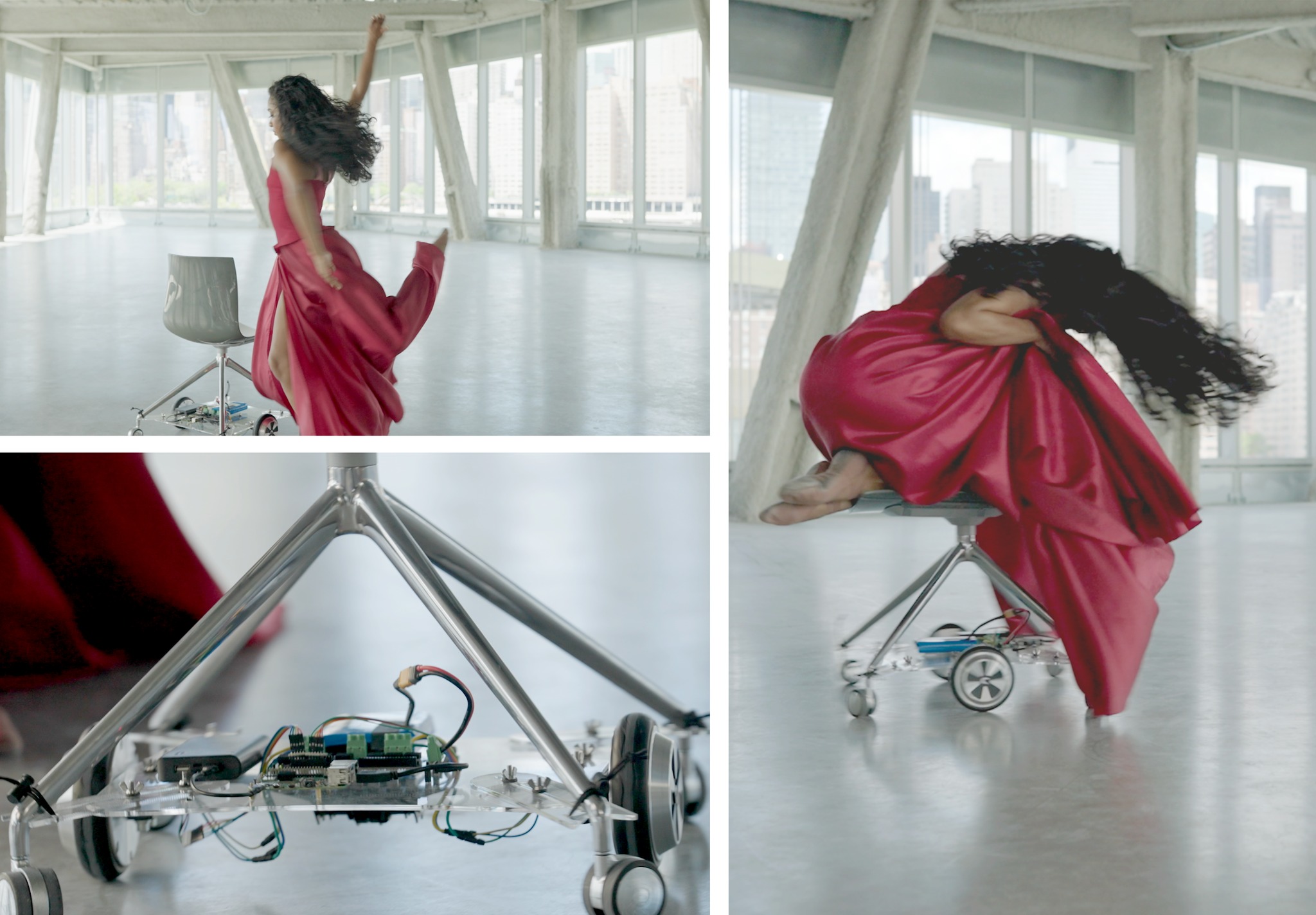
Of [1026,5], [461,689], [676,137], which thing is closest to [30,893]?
[461,689]

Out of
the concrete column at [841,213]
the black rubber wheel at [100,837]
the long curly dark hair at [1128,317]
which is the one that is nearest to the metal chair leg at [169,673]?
the black rubber wheel at [100,837]

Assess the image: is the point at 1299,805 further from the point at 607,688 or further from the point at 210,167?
the point at 210,167

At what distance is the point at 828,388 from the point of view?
2.81 metres

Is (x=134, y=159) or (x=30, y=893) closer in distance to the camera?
(x=30, y=893)

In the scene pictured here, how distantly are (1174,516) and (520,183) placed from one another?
1676mm

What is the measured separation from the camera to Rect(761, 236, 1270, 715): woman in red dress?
2488mm

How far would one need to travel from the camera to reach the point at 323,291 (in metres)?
1.72

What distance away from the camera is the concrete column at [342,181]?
1806 millimetres

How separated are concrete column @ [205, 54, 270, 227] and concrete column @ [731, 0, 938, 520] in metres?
3.60

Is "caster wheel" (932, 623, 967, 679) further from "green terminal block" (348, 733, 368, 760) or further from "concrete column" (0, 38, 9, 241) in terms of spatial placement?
"concrete column" (0, 38, 9, 241)

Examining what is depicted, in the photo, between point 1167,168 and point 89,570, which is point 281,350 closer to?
point 89,570

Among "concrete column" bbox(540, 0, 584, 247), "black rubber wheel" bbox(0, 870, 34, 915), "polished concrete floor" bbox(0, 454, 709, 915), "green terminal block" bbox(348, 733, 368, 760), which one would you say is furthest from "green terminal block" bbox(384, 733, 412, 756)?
"concrete column" bbox(540, 0, 584, 247)

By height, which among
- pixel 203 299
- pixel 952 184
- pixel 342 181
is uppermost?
pixel 952 184

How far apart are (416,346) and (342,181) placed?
3.11 ft
